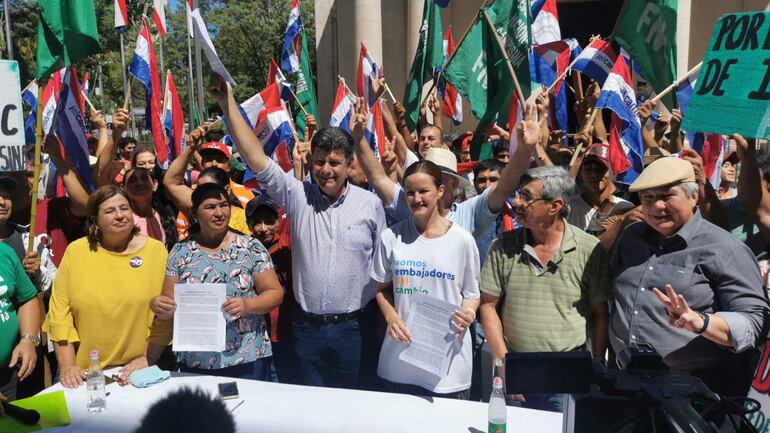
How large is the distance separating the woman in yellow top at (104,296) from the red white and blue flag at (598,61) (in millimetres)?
4186

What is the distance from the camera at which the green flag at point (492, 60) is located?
18.0 ft

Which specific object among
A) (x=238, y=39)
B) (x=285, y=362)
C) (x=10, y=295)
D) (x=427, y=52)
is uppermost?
(x=238, y=39)

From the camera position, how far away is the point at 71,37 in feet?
13.2

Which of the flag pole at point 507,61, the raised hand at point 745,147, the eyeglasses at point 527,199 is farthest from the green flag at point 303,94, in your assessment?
the raised hand at point 745,147

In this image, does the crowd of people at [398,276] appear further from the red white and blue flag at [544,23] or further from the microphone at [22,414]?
the red white and blue flag at [544,23]

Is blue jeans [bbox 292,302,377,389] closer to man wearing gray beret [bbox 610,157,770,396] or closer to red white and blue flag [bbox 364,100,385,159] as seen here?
man wearing gray beret [bbox 610,157,770,396]

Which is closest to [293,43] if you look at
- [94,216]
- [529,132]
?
[94,216]

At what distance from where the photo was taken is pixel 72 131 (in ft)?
15.6

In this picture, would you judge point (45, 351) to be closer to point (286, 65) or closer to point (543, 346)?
point (543, 346)

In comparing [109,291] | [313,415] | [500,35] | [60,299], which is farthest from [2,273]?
[500,35]

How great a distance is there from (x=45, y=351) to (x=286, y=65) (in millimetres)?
5722

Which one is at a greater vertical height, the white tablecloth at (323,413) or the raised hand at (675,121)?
the raised hand at (675,121)

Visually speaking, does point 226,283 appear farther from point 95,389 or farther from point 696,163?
point 696,163

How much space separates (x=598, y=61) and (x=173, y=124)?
4163 mm
